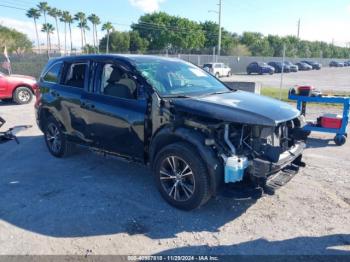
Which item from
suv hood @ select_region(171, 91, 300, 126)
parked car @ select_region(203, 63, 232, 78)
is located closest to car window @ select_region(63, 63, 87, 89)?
suv hood @ select_region(171, 91, 300, 126)

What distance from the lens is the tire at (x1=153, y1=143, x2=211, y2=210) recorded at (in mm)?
4012

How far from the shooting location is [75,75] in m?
5.85

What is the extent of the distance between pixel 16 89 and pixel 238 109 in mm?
12011

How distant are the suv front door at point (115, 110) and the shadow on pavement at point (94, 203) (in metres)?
0.58

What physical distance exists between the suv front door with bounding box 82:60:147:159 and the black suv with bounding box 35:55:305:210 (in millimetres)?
14

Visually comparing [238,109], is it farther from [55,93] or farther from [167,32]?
[167,32]

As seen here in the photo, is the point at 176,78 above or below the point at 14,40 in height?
below

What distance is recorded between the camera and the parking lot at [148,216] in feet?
11.8

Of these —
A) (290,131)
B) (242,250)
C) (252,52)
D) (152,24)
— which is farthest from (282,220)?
(252,52)

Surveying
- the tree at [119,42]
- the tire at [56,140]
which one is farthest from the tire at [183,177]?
the tree at [119,42]

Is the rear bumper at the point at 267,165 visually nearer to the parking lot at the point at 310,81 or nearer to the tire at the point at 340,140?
the tire at the point at 340,140

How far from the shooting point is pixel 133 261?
3365 millimetres

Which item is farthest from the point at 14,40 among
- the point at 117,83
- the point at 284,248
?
the point at 284,248

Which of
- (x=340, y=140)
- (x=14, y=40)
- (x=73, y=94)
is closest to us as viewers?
(x=73, y=94)
